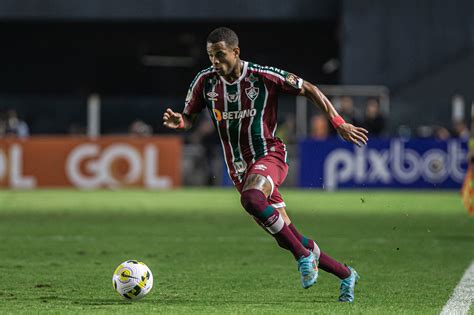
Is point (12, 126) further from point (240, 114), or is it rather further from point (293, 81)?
point (293, 81)

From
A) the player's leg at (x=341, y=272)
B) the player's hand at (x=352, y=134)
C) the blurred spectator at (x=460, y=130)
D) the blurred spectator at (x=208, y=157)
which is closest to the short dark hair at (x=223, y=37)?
the player's hand at (x=352, y=134)

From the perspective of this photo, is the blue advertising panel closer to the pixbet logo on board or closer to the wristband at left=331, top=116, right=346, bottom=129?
the pixbet logo on board

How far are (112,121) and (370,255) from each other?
20456 mm

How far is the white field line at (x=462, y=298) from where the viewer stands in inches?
294

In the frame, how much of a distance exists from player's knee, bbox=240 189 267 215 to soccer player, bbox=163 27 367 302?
8 cm

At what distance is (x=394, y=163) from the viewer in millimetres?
25125

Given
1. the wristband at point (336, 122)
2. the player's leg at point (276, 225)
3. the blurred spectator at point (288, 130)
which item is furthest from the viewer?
the blurred spectator at point (288, 130)

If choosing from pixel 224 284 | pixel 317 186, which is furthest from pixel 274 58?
pixel 224 284

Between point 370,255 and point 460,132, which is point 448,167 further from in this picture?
point 370,255

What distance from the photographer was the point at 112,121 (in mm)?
31375

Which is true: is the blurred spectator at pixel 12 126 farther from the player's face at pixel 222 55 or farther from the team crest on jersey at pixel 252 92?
the player's face at pixel 222 55

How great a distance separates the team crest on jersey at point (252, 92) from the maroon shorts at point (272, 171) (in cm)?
43

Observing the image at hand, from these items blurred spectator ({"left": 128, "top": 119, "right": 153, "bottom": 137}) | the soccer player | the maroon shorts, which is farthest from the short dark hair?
blurred spectator ({"left": 128, "top": 119, "right": 153, "bottom": 137})

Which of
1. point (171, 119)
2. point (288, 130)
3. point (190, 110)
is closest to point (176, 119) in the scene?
point (171, 119)
